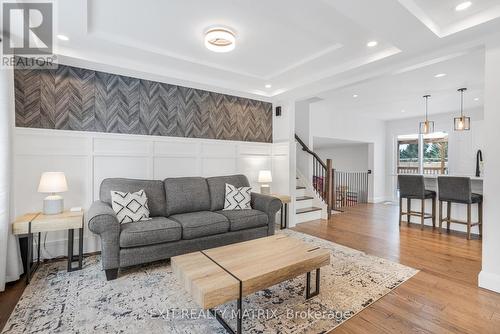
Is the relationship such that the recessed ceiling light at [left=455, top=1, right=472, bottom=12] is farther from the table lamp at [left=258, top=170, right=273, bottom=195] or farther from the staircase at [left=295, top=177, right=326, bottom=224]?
the staircase at [left=295, top=177, right=326, bottom=224]

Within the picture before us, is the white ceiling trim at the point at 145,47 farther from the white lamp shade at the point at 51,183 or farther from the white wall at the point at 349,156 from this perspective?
the white wall at the point at 349,156

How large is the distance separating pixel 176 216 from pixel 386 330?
2526mm

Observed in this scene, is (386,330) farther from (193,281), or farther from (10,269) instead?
(10,269)

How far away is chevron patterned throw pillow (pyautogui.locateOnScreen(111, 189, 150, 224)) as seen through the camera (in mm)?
2900

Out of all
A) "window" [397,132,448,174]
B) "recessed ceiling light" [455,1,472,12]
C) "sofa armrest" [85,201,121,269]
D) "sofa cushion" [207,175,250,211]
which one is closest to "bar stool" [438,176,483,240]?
"recessed ceiling light" [455,1,472,12]

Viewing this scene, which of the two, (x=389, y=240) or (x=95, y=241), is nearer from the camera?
(x=95, y=241)

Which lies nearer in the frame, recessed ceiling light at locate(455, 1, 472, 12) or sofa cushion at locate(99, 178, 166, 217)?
recessed ceiling light at locate(455, 1, 472, 12)

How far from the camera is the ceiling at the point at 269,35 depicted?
2219 millimetres

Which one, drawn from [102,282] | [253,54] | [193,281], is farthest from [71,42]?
[193,281]

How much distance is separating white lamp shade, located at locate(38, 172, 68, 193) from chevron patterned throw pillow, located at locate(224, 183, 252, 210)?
6.77 ft

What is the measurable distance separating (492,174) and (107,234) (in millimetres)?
3934

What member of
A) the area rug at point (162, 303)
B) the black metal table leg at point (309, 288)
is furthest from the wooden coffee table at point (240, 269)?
the area rug at point (162, 303)

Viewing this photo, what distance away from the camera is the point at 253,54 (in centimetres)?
329

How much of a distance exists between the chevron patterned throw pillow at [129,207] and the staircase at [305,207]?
3.04 metres
